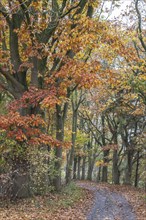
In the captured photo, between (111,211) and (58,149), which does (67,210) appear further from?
(58,149)

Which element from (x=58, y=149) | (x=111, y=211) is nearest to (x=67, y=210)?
(x=111, y=211)

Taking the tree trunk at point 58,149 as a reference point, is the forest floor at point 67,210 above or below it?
below

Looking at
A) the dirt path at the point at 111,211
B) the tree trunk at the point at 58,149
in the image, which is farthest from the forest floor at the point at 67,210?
the tree trunk at the point at 58,149

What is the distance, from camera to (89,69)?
1114cm

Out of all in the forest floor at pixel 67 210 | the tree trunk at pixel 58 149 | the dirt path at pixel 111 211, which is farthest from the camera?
the tree trunk at pixel 58 149

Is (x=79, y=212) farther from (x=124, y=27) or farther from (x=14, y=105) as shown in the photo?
(x=124, y=27)

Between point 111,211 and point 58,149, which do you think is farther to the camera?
Result: point 58,149

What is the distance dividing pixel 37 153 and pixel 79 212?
317 cm

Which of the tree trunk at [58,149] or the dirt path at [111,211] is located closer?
the dirt path at [111,211]

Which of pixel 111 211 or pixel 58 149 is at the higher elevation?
pixel 58 149

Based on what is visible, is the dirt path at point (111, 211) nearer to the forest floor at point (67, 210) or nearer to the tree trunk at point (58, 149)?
the forest floor at point (67, 210)

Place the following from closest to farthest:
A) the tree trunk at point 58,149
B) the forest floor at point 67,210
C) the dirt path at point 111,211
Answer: the forest floor at point 67,210, the dirt path at point 111,211, the tree trunk at point 58,149

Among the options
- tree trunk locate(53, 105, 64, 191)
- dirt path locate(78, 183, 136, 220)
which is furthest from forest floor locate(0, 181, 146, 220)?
tree trunk locate(53, 105, 64, 191)

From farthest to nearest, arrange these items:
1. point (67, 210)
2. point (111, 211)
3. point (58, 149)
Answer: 1. point (58, 149)
2. point (111, 211)
3. point (67, 210)
